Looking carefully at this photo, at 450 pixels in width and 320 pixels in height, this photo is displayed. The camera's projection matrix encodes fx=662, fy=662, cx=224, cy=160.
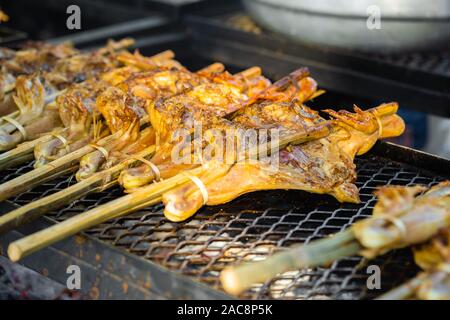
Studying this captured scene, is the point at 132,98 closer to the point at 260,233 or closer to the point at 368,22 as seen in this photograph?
the point at 260,233

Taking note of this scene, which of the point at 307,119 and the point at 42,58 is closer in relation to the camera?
the point at 307,119

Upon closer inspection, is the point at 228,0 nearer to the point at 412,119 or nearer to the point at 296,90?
the point at 412,119

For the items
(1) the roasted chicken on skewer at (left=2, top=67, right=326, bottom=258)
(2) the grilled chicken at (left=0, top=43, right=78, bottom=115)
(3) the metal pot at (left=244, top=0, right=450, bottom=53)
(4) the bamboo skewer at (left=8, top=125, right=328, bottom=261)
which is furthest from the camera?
(3) the metal pot at (left=244, top=0, right=450, bottom=53)

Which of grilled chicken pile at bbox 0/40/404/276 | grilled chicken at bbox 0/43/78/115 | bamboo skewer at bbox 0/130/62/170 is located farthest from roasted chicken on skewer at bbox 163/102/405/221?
grilled chicken at bbox 0/43/78/115

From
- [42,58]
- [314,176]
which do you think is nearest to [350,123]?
[314,176]

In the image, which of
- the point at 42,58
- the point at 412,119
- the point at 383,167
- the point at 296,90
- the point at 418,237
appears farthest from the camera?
the point at 412,119

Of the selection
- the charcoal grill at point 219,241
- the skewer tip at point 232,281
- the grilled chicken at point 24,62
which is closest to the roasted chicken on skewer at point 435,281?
the charcoal grill at point 219,241

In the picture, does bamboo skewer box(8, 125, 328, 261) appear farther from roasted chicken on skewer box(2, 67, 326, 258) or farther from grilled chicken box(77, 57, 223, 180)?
grilled chicken box(77, 57, 223, 180)
